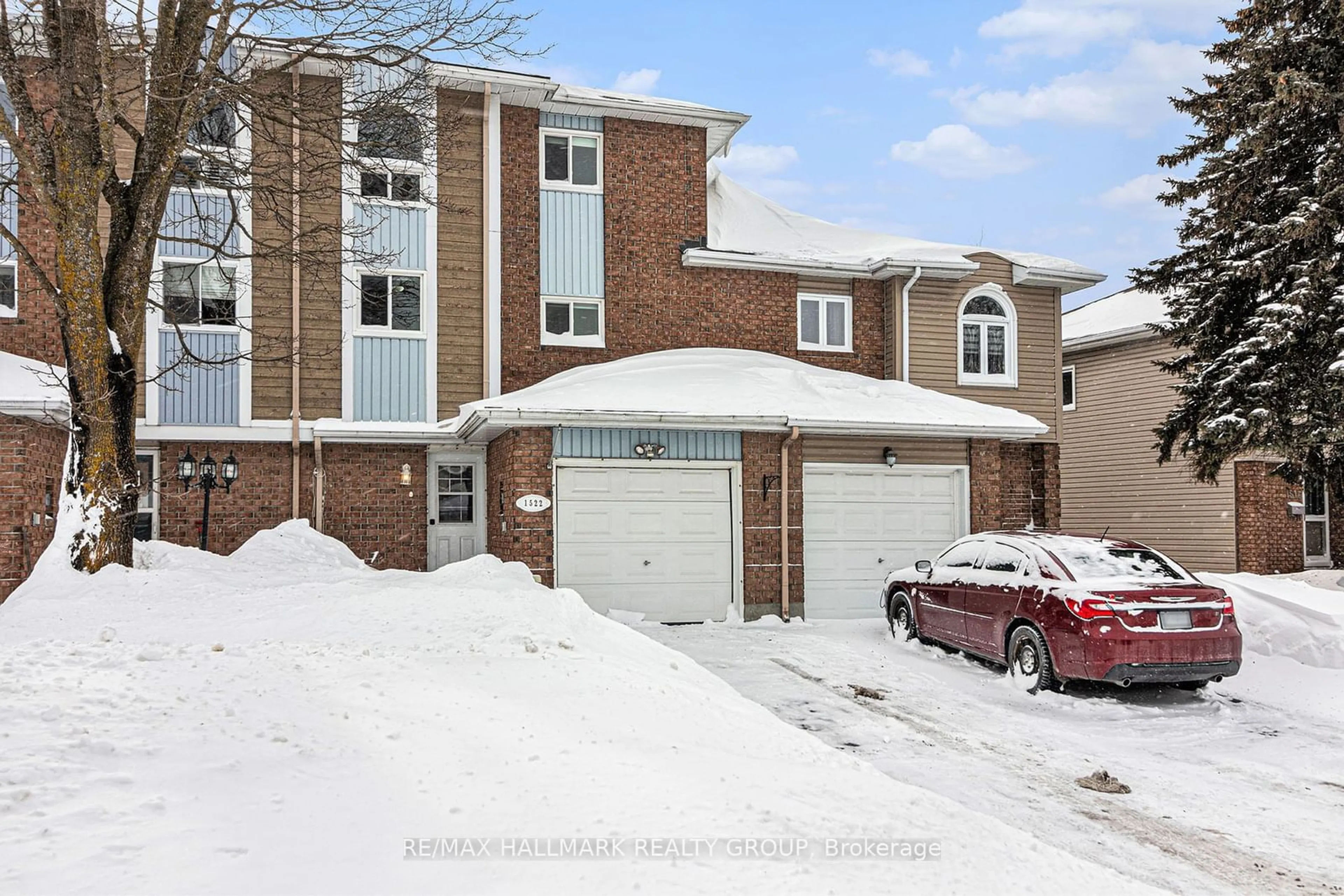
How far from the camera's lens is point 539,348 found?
15305 mm

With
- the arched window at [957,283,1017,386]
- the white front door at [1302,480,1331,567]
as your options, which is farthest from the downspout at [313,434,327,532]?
the white front door at [1302,480,1331,567]

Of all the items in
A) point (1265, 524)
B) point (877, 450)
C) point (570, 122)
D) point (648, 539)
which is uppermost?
point (570, 122)

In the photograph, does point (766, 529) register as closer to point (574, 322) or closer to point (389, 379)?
point (574, 322)

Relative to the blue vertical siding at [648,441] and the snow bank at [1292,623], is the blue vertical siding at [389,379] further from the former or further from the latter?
the snow bank at [1292,623]

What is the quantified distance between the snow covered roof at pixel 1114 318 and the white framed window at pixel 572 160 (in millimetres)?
11633

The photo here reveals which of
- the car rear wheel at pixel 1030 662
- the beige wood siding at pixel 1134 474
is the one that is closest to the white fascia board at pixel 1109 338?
the beige wood siding at pixel 1134 474

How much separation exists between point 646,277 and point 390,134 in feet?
15.1

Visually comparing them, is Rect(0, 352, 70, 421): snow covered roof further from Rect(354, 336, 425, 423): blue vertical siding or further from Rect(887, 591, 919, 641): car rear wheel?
Rect(887, 591, 919, 641): car rear wheel

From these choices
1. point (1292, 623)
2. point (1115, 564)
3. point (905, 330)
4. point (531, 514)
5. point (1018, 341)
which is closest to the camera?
point (1115, 564)

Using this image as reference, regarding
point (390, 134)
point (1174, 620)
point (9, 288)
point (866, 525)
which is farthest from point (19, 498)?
point (1174, 620)

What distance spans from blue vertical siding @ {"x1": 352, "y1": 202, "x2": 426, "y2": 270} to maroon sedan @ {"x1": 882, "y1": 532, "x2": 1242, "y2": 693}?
950cm

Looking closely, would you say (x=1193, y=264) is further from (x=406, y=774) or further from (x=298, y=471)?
(x=406, y=774)

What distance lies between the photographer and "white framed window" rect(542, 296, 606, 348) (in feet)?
50.6

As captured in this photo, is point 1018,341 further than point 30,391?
Yes
